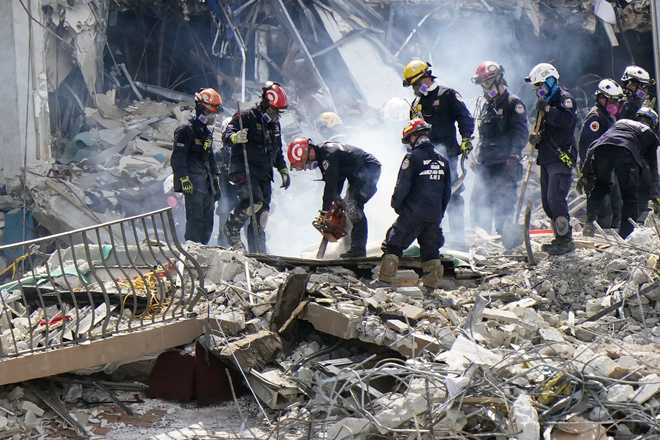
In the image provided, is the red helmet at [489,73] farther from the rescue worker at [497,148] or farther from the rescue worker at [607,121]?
the rescue worker at [607,121]

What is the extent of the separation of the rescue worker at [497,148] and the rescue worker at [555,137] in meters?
0.79

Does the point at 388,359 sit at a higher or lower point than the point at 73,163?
lower

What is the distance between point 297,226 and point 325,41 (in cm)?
423

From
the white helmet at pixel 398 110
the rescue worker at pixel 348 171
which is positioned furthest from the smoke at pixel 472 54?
the rescue worker at pixel 348 171

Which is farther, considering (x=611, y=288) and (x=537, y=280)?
(x=537, y=280)

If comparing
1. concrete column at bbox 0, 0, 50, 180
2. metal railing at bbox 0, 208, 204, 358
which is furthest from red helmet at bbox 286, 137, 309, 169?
concrete column at bbox 0, 0, 50, 180

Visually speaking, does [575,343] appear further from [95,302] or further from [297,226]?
[297,226]

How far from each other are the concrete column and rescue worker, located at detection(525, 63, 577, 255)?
8.03m

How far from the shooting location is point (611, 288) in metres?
8.43

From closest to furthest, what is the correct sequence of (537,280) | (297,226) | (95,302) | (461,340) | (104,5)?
(461,340) < (95,302) < (537,280) < (297,226) < (104,5)

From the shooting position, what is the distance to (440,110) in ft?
34.0

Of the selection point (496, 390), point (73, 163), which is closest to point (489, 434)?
point (496, 390)

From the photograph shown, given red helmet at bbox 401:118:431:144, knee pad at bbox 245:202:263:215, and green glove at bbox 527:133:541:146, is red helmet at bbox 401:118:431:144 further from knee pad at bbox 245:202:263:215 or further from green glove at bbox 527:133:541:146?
knee pad at bbox 245:202:263:215

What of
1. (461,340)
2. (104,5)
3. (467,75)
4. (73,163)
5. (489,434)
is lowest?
(489,434)
